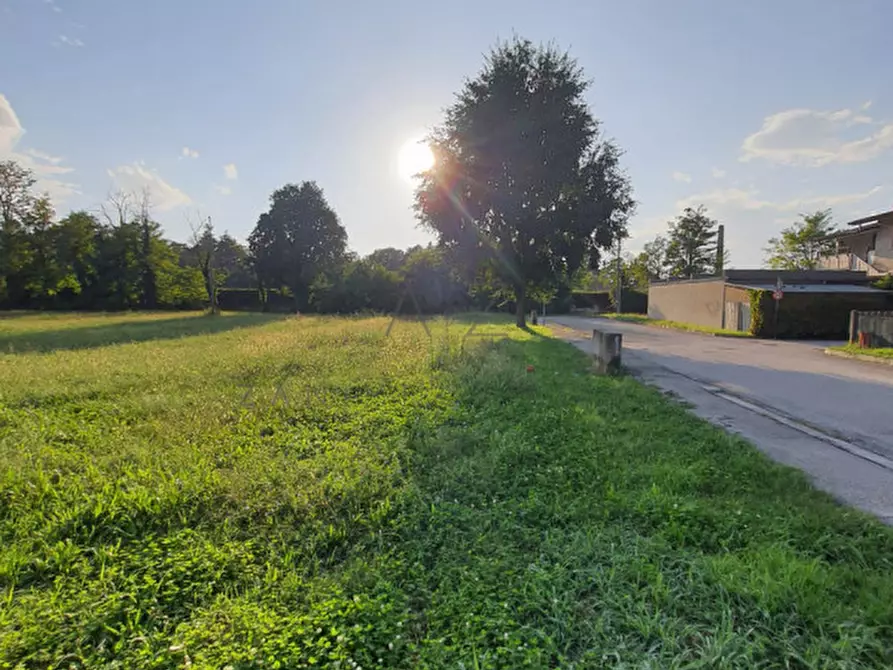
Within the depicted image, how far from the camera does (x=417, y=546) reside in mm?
2627

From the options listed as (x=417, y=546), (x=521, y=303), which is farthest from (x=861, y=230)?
(x=417, y=546)

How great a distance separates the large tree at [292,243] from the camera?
135 ft

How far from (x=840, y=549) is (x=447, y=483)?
2544 millimetres

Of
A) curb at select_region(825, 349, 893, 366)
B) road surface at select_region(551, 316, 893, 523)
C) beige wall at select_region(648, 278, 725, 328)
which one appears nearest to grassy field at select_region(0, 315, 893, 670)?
road surface at select_region(551, 316, 893, 523)

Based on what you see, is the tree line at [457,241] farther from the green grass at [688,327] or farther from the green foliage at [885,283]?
the green foliage at [885,283]

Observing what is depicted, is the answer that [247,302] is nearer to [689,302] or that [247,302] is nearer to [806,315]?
[689,302]

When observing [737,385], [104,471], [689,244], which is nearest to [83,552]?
[104,471]

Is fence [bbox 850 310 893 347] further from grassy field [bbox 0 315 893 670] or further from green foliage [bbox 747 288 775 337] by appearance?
grassy field [bbox 0 315 893 670]

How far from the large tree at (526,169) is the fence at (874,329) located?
8755mm

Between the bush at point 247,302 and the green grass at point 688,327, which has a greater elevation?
the bush at point 247,302

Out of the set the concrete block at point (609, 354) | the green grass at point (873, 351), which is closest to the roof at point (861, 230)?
the green grass at point (873, 351)

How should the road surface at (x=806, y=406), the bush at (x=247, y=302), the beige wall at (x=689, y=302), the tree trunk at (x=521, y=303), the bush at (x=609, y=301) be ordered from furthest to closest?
the bush at (x=247, y=302), the bush at (x=609, y=301), the beige wall at (x=689, y=302), the tree trunk at (x=521, y=303), the road surface at (x=806, y=406)

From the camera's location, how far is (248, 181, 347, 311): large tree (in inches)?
1620

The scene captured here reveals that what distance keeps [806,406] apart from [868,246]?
29.4m
